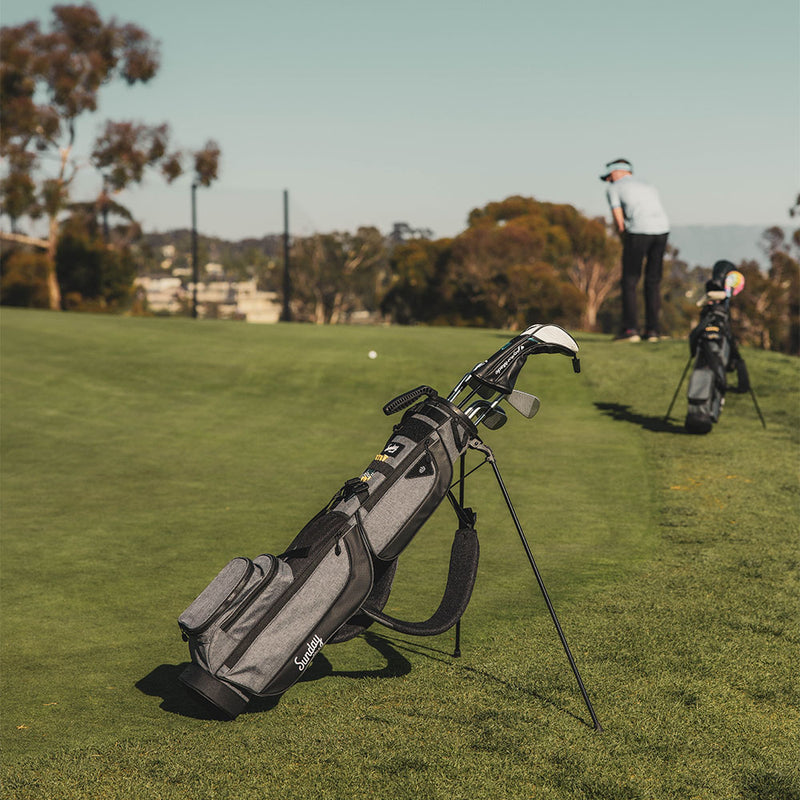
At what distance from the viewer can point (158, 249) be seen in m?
42.4

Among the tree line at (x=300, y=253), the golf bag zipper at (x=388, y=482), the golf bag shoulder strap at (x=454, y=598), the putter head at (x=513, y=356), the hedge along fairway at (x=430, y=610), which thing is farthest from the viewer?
the tree line at (x=300, y=253)

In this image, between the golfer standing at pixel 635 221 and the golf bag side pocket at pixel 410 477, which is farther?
the golfer standing at pixel 635 221

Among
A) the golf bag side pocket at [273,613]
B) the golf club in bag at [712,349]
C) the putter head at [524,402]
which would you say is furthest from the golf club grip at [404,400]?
the golf club in bag at [712,349]

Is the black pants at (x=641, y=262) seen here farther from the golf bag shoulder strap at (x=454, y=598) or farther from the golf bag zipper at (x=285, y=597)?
the golf bag zipper at (x=285, y=597)

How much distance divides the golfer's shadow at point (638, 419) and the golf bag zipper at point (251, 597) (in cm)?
774

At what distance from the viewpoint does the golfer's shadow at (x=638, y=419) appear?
11.0 metres

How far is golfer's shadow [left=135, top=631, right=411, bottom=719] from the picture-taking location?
4137 millimetres

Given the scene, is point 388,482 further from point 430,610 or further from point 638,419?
point 638,419

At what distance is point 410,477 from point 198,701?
1.26 m

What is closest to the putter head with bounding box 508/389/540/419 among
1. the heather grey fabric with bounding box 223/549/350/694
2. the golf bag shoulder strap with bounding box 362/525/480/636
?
the golf bag shoulder strap with bounding box 362/525/480/636

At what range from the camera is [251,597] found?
3861 mm

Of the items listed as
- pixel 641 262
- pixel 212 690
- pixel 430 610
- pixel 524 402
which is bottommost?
pixel 430 610

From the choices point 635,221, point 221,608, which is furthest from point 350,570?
point 635,221

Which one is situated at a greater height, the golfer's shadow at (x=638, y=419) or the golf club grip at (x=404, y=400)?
the golf club grip at (x=404, y=400)
